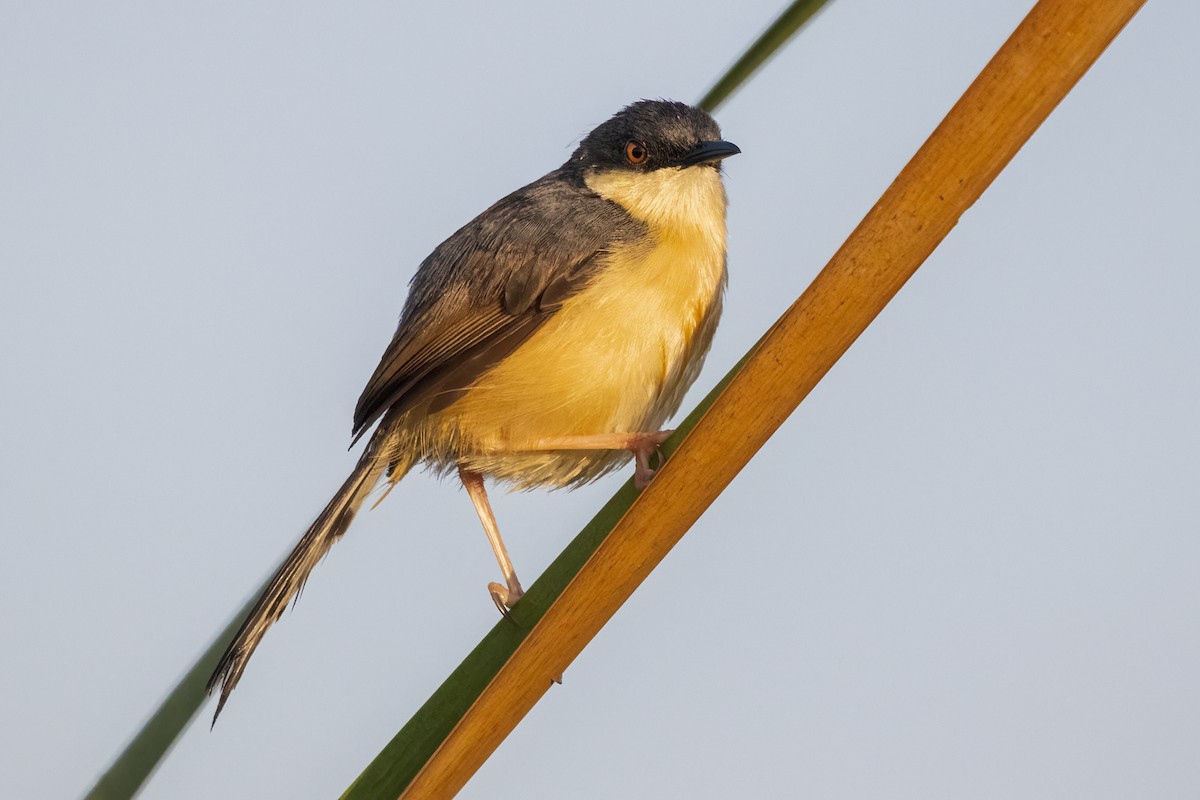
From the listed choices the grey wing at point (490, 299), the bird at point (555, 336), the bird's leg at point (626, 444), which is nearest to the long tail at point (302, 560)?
the bird at point (555, 336)

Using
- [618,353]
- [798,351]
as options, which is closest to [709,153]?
[618,353]

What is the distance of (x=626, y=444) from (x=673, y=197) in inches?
36.7

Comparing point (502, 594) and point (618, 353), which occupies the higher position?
point (618, 353)

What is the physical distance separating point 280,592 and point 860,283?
6.87ft

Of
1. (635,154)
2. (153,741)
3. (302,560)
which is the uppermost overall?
(635,154)

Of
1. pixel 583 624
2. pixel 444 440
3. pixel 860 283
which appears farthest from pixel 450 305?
pixel 860 283

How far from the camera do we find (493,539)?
416cm

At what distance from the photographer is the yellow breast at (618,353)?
11.6ft

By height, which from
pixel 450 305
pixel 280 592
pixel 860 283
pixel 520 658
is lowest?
pixel 280 592

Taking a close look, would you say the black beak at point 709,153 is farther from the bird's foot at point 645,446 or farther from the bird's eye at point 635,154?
the bird's foot at point 645,446

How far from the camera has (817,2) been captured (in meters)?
2.21

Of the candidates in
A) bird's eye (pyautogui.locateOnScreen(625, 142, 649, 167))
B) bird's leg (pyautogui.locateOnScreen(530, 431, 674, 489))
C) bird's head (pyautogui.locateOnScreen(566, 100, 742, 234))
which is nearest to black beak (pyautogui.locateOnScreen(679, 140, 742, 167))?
bird's head (pyautogui.locateOnScreen(566, 100, 742, 234))

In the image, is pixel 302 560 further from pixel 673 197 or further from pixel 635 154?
pixel 635 154

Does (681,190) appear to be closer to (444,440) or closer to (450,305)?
(450,305)
